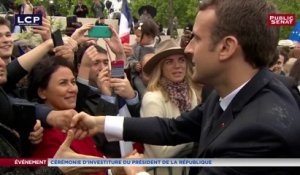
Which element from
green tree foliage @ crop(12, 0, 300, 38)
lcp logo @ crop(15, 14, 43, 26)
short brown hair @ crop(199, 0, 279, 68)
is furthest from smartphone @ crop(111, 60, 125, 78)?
green tree foliage @ crop(12, 0, 300, 38)

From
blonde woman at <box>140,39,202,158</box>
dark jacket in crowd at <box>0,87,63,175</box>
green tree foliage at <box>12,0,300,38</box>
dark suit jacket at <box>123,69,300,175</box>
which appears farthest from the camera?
green tree foliage at <box>12,0,300,38</box>

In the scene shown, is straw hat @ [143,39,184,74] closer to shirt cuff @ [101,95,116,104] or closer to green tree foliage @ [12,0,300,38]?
shirt cuff @ [101,95,116,104]

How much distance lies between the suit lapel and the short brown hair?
84 mm

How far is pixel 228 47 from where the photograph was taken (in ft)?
9.48

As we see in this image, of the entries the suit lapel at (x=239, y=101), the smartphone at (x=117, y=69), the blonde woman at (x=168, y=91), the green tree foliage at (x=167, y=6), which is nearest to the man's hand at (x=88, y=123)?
the suit lapel at (x=239, y=101)

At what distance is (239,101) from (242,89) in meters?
0.07

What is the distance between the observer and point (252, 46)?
2857 mm

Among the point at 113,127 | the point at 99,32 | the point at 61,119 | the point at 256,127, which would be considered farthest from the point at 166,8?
the point at 256,127

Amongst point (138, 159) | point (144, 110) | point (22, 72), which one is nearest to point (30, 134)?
point (22, 72)

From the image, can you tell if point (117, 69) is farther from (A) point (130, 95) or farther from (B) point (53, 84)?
(A) point (130, 95)

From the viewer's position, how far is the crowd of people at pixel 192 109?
2.69 metres

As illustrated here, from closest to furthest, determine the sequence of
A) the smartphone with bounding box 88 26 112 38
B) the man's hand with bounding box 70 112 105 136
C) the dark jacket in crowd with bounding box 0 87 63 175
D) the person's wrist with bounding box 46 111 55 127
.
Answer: the man's hand with bounding box 70 112 105 136
the dark jacket in crowd with bounding box 0 87 63 175
the person's wrist with bounding box 46 111 55 127
the smartphone with bounding box 88 26 112 38

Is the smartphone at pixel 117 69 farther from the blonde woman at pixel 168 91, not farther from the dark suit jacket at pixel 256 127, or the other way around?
the dark suit jacket at pixel 256 127

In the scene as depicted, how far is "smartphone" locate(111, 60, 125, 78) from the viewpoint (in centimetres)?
451
